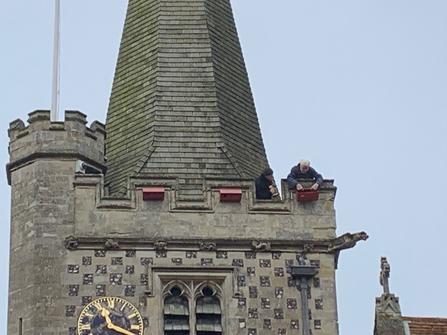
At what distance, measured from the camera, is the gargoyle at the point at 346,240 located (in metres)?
34.2

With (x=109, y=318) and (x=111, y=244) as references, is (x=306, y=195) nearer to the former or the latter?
(x=111, y=244)

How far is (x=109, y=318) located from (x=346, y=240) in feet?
15.5

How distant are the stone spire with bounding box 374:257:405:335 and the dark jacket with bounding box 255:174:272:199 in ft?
9.18

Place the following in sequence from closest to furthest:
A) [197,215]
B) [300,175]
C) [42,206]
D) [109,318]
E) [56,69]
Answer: [109,318] → [42,206] → [197,215] → [300,175] → [56,69]

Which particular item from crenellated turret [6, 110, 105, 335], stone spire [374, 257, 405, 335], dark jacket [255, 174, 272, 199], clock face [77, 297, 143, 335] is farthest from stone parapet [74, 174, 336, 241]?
clock face [77, 297, 143, 335]

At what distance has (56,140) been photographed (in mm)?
35000

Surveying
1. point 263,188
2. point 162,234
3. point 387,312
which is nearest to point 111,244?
point 162,234

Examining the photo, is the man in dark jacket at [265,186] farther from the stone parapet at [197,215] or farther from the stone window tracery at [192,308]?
the stone window tracery at [192,308]

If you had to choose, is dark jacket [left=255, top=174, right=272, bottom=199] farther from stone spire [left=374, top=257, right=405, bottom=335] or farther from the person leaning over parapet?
stone spire [left=374, top=257, right=405, bottom=335]

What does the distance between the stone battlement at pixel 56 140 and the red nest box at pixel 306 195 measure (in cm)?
385

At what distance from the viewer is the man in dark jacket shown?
35.2 m

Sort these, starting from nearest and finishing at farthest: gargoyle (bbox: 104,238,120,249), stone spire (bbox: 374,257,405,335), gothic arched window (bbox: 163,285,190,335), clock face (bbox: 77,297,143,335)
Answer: clock face (bbox: 77,297,143,335) < stone spire (bbox: 374,257,405,335) < gothic arched window (bbox: 163,285,190,335) < gargoyle (bbox: 104,238,120,249)

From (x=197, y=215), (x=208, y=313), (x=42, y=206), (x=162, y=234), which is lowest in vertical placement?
(x=208, y=313)

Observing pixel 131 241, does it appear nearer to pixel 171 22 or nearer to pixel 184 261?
pixel 184 261
